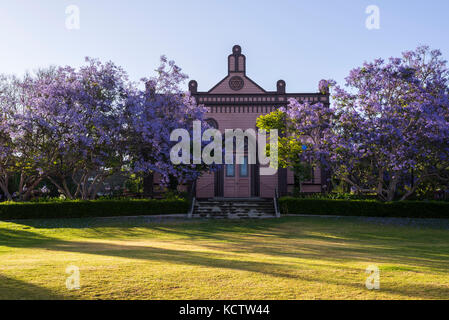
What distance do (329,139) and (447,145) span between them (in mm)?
5666

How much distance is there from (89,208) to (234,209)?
8.01m

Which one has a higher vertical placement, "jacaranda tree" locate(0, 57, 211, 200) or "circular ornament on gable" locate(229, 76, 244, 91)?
"circular ornament on gable" locate(229, 76, 244, 91)

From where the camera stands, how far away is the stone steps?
850 inches

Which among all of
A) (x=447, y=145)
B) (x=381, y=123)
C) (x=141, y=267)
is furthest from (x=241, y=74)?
(x=141, y=267)

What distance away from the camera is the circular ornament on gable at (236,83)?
28.0 m

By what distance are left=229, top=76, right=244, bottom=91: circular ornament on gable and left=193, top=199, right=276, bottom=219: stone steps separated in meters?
8.37
